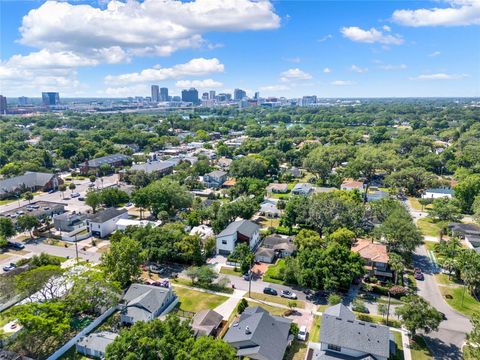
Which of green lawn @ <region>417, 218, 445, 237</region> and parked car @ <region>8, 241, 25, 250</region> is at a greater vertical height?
parked car @ <region>8, 241, 25, 250</region>

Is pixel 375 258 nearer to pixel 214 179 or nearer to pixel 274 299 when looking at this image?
pixel 274 299

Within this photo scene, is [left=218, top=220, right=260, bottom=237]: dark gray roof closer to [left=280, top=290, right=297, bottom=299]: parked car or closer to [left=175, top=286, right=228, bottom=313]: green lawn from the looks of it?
[left=175, top=286, right=228, bottom=313]: green lawn

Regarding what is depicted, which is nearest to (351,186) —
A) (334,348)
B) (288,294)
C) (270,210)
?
(270,210)

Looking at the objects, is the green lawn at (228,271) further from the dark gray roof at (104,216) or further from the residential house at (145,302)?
the dark gray roof at (104,216)

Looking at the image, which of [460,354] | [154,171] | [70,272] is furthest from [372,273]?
[154,171]

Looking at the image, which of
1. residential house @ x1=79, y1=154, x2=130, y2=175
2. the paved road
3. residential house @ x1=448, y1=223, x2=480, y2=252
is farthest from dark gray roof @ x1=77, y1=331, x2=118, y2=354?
residential house @ x1=79, y1=154, x2=130, y2=175

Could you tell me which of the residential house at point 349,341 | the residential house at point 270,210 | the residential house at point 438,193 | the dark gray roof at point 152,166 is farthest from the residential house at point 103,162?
the residential house at point 349,341

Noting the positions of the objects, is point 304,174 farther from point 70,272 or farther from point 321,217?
point 70,272
